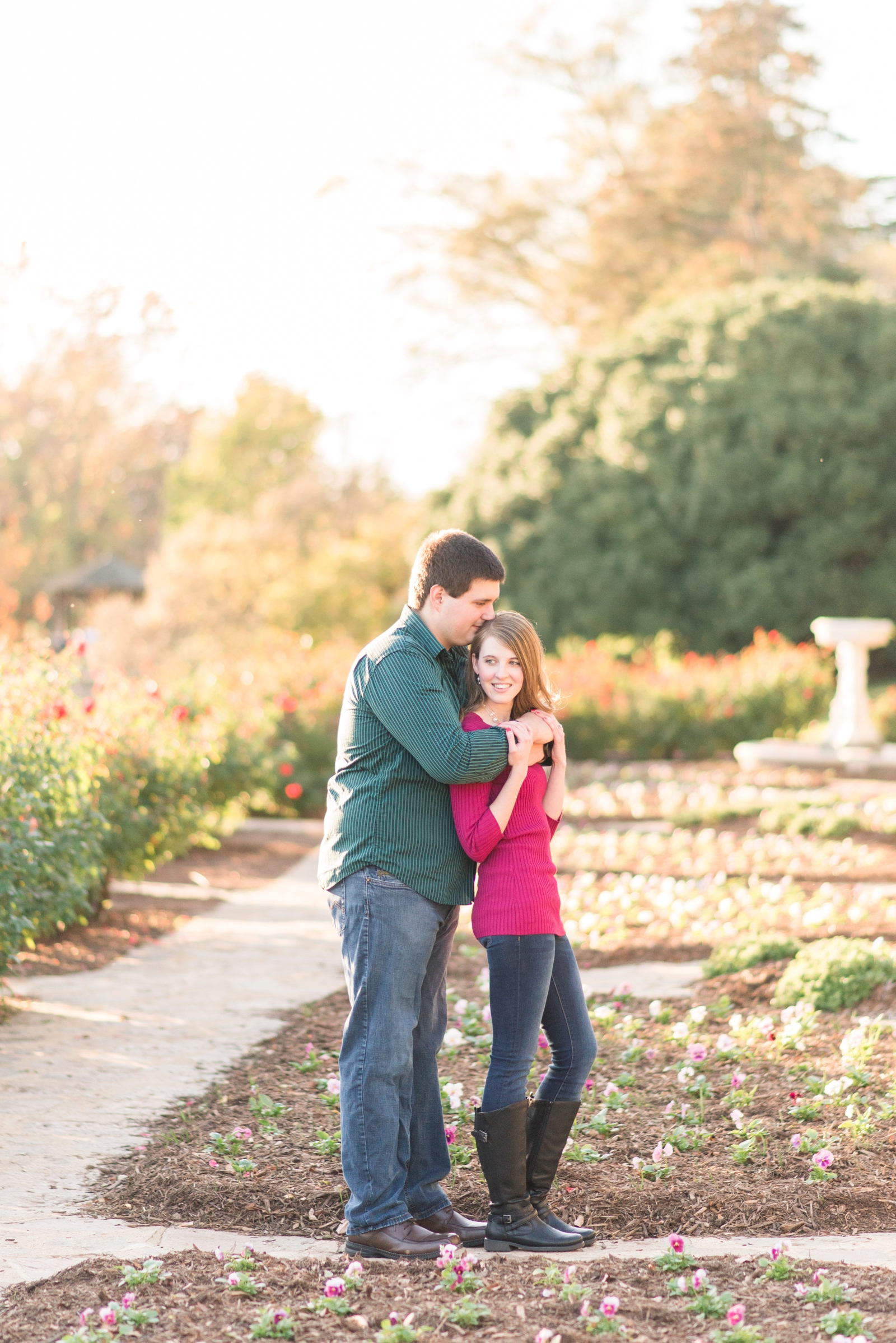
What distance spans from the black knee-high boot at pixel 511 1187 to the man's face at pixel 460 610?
3.76ft

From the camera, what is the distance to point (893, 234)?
2748 centimetres

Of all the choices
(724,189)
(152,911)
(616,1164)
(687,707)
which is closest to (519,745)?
(616,1164)

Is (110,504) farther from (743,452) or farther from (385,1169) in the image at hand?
(385,1169)

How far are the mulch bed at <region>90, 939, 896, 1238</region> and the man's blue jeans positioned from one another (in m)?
0.34

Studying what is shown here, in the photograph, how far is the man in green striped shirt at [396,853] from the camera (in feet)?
10.6

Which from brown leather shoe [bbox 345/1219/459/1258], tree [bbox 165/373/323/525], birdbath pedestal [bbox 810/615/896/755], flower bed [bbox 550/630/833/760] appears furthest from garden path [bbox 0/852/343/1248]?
tree [bbox 165/373/323/525]

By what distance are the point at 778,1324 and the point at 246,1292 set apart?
3.64ft

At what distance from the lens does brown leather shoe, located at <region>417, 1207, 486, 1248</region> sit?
3426 millimetres

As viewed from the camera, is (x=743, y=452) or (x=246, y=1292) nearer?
(x=246, y=1292)

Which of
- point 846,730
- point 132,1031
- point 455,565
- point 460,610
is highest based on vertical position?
point 455,565

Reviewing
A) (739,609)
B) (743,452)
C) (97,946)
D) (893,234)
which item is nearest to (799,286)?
(743,452)

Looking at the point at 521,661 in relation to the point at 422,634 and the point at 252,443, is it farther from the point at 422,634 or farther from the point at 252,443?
the point at 252,443

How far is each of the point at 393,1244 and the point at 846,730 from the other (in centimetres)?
1208

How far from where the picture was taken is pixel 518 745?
3188 millimetres
